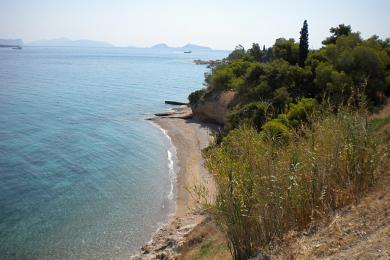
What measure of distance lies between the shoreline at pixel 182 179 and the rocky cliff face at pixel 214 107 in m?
1.26

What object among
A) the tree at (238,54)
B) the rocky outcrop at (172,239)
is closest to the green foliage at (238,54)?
the tree at (238,54)

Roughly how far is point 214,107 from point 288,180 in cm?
4269

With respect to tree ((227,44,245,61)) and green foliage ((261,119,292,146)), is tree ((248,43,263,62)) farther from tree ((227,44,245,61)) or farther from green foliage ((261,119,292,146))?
green foliage ((261,119,292,146))

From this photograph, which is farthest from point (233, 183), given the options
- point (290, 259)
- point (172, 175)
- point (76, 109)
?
point (76, 109)

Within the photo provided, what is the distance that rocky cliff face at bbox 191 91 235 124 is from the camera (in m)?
49.7

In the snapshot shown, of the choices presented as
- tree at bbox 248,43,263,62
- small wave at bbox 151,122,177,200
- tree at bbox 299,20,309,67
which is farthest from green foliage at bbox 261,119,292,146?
tree at bbox 248,43,263,62

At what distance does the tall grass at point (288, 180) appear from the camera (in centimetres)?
977

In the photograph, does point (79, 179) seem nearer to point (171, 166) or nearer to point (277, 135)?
point (171, 166)

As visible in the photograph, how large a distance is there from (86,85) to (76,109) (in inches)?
1228

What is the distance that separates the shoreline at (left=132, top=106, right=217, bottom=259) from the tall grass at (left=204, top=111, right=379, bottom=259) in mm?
1454

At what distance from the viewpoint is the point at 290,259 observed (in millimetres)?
8758

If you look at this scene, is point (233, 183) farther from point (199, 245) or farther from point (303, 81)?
point (303, 81)

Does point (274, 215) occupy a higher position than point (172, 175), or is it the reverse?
point (274, 215)

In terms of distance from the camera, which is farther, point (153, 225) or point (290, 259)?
point (153, 225)
